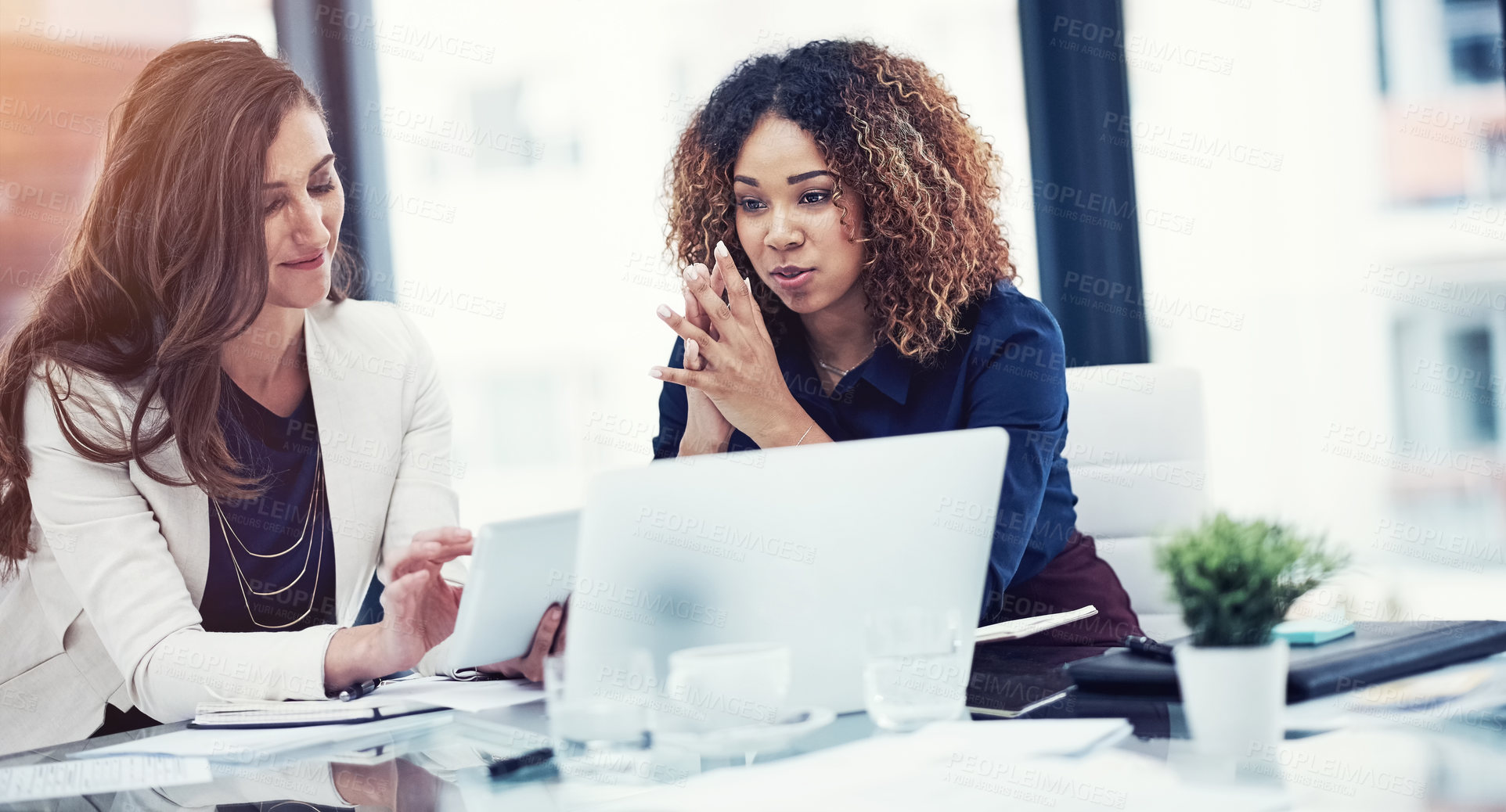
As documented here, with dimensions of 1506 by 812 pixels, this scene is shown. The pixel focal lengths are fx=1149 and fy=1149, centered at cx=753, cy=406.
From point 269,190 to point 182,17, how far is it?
5.06 ft

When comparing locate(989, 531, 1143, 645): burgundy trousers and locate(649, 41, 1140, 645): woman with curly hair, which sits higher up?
locate(649, 41, 1140, 645): woman with curly hair

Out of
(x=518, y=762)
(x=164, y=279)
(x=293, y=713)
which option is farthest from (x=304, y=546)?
(x=518, y=762)

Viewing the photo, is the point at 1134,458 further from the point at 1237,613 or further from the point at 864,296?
the point at 1237,613

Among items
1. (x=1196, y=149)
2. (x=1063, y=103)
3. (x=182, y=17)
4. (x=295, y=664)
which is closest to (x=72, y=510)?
(x=295, y=664)

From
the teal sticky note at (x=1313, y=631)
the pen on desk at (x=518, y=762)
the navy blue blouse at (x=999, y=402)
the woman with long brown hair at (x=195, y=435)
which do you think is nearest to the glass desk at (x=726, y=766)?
the pen on desk at (x=518, y=762)

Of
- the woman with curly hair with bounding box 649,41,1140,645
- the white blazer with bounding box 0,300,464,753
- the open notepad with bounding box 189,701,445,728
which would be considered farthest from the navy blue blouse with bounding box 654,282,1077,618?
the open notepad with bounding box 189,701,445,728

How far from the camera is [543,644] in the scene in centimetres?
123

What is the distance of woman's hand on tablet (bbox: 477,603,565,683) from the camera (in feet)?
3.92

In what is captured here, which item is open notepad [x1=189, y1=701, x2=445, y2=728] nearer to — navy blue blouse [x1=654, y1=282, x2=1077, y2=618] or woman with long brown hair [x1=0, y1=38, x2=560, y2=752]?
woman with long brown hair [x1=0, y1=38, x2=560, y2=752]

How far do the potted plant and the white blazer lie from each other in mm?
953

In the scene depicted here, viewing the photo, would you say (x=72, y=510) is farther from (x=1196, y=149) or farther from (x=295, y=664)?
(x=1196, y=149)

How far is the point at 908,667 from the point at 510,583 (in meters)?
0.38

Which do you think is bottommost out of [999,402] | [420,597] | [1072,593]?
[1072,593]

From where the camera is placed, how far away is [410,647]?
1.32 m
